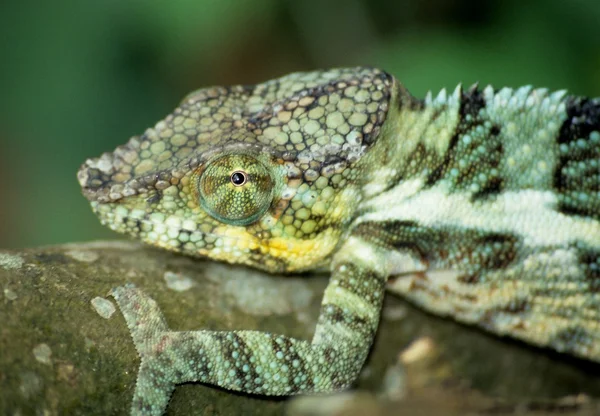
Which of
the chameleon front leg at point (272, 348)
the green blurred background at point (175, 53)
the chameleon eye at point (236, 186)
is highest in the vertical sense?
the green blurred background at point (175, 53)

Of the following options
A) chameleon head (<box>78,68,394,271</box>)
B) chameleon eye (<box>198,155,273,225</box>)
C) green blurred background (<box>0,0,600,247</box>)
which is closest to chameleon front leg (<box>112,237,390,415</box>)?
chameleon head (<box>78,68,394,271</box>)

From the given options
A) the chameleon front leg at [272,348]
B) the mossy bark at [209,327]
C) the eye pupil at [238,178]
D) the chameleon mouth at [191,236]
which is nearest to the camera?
the mossy bark at [209,327]

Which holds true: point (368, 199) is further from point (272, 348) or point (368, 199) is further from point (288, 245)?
point (272, 348)

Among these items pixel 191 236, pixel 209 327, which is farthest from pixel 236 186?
pixel 209 327

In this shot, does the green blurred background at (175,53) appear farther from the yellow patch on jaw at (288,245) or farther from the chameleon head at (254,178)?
the yellow patch on jaw at (288,245)

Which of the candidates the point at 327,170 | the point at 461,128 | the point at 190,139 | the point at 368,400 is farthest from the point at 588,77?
the point at 368,400

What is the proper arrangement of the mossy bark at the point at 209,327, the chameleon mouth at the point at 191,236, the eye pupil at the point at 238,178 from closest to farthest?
the mossy bark at the point at 209,327, the eye pupil at the point at 238,178, the chameleon mouth at the point at 191,236

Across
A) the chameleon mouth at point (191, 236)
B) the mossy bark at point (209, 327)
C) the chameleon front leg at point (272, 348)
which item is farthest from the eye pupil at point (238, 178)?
the chameleon front leg at point (272, 348)

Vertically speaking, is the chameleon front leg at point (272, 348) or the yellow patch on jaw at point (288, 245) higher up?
the yellow patch on jaw at point (288, 245)
